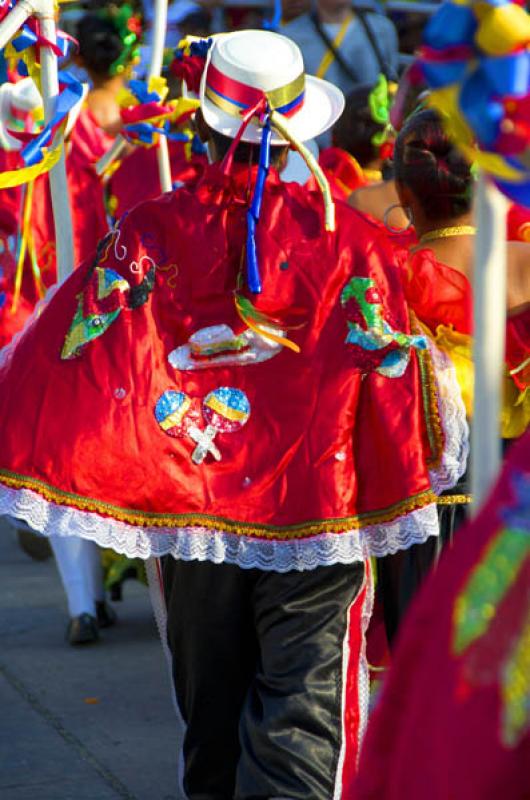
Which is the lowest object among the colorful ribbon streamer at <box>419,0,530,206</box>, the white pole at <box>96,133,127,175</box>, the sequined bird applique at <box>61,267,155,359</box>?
the white pole at <box>96,133,127,175</box>

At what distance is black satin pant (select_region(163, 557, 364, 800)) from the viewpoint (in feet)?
10.2

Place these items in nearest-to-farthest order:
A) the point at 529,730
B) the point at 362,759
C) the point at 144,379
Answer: the point at 529,730
the point at 362,759
the point at 144,379

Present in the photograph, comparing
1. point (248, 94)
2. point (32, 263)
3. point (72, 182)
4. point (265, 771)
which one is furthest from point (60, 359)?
point (72, 182)

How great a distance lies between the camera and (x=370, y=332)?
3.10m

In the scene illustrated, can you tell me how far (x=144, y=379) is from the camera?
3.11 meters

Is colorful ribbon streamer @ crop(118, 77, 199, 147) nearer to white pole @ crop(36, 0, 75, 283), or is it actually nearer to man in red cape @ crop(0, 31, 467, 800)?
white pole @ crop(36, 0, 75, 283)

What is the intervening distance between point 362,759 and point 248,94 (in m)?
1.83

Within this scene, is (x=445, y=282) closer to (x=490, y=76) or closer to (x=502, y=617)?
(x=490, y=76)

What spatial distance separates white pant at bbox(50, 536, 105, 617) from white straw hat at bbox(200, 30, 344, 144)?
2189 mm

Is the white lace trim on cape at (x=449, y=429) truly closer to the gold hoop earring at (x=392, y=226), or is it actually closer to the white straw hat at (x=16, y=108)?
the gold hoop earring at (x=392, y=226)

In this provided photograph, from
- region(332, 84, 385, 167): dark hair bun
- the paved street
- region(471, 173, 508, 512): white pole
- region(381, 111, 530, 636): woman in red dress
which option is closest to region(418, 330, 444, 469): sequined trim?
region(381, 111, 530, 636): woman in red dress

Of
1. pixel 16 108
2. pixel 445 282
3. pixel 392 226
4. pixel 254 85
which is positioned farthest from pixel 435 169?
pixel 16 108

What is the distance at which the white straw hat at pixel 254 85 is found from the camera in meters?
3.18

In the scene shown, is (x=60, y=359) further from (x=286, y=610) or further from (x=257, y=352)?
(x=286, y=610)
